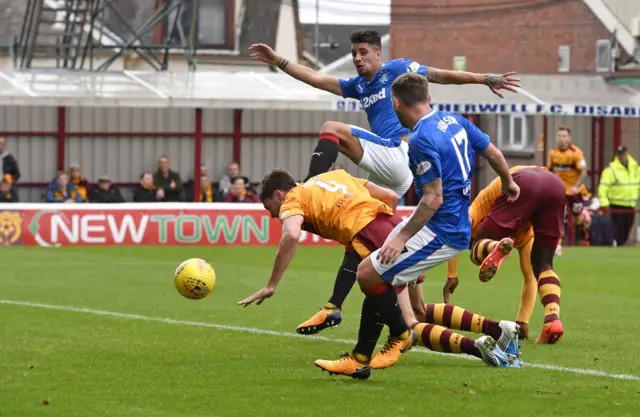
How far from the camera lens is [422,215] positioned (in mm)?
8609

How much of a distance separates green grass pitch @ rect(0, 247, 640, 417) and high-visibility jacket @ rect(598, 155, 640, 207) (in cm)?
1058

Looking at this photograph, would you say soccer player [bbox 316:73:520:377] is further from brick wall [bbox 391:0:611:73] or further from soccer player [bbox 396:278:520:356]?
brick wall [bbox 391:0:611:73]

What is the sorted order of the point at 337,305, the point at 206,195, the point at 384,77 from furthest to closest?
the point at 206,195
the point at 384,77
the point at 337,305

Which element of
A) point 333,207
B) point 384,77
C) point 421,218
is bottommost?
point 333,207

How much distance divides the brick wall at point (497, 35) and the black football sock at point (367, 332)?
32.6m

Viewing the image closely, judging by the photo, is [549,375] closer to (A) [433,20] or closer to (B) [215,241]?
(B) [215,241]

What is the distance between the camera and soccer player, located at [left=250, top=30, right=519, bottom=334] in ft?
36.1

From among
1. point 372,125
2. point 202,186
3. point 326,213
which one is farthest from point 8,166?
point 326,213

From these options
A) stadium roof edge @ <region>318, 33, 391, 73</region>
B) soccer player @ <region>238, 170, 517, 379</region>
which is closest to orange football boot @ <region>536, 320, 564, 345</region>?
soccer player @ <region>238, 170, 517, 379</region>

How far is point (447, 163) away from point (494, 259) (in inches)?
57.5

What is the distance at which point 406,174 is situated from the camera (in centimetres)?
1166

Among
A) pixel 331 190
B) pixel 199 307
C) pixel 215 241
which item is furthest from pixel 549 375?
pixel 215 241

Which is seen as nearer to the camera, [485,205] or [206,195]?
[485,205]

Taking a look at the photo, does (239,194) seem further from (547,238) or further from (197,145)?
(547,238)
